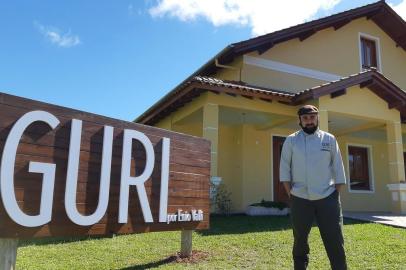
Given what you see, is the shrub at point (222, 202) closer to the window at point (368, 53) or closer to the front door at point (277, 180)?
the front door at point (277, 180)

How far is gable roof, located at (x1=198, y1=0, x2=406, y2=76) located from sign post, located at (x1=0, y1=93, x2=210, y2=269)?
256 inches

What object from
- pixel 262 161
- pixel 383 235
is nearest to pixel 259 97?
pixel 262 161

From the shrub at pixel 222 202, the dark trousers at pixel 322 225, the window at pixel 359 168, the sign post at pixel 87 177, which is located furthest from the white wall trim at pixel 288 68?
the dark trousers at pixel 322 225

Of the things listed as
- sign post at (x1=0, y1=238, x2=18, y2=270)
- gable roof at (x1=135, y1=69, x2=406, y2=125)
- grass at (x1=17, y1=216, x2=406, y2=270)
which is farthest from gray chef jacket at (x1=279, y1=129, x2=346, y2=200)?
gable roof at (x1=135, y1=69, x2=406, y2=125)

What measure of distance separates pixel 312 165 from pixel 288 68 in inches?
358

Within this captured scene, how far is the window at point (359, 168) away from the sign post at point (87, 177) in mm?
10141

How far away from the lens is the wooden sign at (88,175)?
3500mm

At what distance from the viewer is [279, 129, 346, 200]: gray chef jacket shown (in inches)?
152

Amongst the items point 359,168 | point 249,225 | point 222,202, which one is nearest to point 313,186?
point 249,225

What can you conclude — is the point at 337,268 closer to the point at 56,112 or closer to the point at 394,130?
the point at 56,112

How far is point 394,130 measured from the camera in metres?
11.4

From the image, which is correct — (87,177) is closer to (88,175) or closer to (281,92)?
(88,175)

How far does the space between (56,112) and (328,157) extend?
2.70 meters

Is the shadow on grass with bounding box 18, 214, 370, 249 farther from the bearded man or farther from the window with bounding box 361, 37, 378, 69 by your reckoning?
the window with bounding box 361, 37, 378, 69
